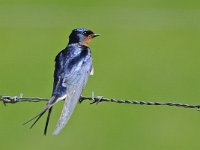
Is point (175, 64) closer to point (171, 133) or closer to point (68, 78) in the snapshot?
point (171, 133)

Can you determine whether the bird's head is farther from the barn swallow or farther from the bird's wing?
the bird's wing

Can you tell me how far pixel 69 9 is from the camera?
842 inches

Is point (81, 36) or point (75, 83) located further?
point (81, 36)

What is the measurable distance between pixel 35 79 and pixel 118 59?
220 cm

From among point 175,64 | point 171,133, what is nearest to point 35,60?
point 175,64

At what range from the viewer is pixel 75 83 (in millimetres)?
6883

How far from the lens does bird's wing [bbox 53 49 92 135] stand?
661 cm

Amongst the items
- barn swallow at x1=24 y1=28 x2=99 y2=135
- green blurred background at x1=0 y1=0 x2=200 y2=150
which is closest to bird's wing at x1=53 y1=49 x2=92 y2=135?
barn swallow at x1=24 y1=28 x2=99 y2=135

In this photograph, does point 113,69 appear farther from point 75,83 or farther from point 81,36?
point 75,83

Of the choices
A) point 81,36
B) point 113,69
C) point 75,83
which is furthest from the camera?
point 113,69

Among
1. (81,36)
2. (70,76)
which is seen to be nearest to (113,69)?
(81,36)

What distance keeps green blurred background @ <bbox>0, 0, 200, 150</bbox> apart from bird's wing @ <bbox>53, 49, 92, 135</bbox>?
5517 mm

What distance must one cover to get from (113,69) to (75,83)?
9580mm

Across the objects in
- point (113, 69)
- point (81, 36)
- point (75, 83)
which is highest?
point (81, 36)
